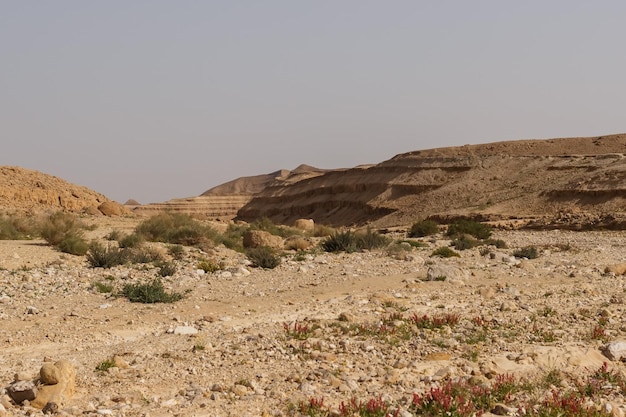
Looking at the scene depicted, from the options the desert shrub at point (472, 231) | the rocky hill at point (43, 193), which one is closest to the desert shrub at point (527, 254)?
the desert shrub at point (472, 231)

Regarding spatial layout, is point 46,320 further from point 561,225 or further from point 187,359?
point 561,225

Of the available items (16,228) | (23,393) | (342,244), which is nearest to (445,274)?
(342,244)

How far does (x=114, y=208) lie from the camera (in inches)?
1718

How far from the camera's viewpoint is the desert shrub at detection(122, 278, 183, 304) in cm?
1063

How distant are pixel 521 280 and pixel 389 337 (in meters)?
5.71

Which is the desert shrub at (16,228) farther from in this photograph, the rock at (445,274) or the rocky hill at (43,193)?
the rocky hill at (43,193)

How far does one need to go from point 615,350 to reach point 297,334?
3317mm

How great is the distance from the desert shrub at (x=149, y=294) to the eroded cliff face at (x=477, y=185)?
26798mm

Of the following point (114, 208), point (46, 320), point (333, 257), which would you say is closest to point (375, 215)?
point (114, 208)

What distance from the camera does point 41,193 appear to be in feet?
143

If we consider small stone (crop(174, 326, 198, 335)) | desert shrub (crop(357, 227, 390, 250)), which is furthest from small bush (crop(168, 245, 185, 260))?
→ small stone (crop(174, 326, 198, 335))

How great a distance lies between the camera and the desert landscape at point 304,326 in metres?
5.83

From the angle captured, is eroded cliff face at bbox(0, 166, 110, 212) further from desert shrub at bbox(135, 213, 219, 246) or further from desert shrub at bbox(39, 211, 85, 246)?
desert shrub at bbox(39, 211, 85, 246)

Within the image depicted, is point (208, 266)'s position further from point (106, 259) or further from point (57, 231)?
point (57, 231)
